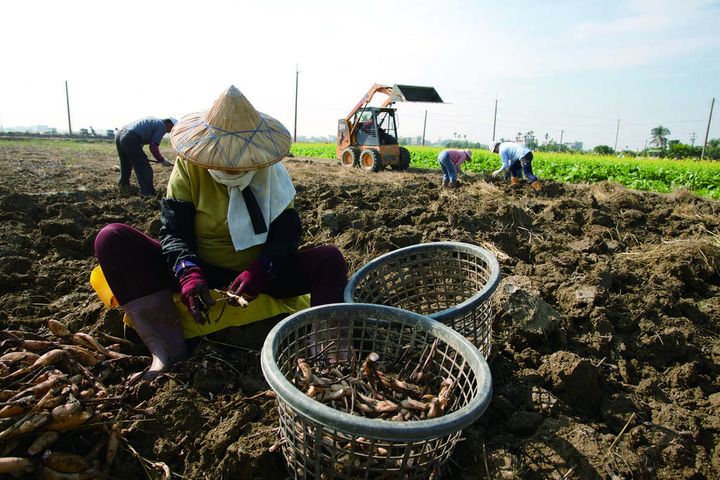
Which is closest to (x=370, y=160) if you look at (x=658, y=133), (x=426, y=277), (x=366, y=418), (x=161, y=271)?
(x=426, y=277)

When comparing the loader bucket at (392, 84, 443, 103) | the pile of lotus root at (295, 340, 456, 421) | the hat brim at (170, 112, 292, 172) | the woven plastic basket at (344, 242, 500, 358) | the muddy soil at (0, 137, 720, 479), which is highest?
the loader bucket at (392, 84, 443, 103)

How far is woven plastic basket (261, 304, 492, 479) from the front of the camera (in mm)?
1071

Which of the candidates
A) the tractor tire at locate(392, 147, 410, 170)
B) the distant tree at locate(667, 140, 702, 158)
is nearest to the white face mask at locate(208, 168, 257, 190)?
the tractor tire at locate(392, 147, 410, 170)

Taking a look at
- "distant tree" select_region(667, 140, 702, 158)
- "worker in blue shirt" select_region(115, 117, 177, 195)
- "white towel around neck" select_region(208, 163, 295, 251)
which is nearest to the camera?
"white towel around neck" select_region(208, 163, 295, 251)

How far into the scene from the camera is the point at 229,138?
1.90 meters

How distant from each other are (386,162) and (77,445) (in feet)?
39.1

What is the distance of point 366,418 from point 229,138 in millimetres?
1251

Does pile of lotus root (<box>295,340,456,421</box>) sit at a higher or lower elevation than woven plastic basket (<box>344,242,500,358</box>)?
lower

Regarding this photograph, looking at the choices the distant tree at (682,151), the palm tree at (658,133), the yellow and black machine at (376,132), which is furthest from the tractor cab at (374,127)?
the palm tree at (658,133)

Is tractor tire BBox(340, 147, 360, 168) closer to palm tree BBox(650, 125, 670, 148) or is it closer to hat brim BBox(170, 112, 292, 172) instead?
hat brim BBox(170, 112, 292, 172)

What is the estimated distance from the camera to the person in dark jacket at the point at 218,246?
1.89 metres

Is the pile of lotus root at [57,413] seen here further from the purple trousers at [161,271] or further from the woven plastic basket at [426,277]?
the woven plastic basket at [426,277]

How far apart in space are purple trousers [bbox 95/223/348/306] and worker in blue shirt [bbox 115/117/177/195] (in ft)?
13.8

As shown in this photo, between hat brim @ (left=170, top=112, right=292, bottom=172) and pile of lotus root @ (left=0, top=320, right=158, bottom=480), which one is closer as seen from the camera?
pile of lotus root @ (left=0, top=320, right=158, bottom=480)
